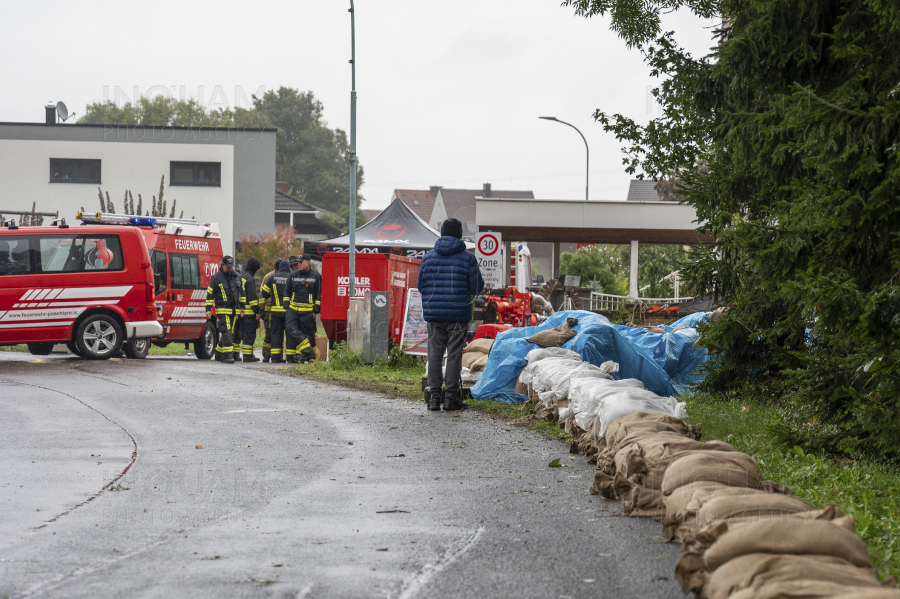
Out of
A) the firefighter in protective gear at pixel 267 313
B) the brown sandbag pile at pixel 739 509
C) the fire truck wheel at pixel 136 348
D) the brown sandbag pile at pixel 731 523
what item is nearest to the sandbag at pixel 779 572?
the brown sandbag pile at pixel 731 523

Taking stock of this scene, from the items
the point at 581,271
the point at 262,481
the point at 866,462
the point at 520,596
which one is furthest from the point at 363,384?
the point at 581,271

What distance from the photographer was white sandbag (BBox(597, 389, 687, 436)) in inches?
280

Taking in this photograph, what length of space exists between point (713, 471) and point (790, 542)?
54.7 inches

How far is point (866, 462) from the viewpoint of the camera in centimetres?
648

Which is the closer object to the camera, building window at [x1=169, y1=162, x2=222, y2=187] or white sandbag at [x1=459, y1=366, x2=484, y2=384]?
white sandbag at [x1=459, y1=366, x2=484, y2=384]

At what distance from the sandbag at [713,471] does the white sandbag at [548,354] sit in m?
5.24

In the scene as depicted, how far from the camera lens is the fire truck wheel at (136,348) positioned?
57.3 feet

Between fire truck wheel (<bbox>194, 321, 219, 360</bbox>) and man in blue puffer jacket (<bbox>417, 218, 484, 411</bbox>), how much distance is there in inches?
393

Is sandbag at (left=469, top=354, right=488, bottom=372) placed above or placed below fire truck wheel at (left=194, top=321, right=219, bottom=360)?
above

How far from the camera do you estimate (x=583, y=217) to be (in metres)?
28.9

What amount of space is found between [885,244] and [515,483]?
3.08 metres

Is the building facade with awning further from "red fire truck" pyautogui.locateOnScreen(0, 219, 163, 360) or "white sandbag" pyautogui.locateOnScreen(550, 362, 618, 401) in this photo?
"white sandbag" pyautogui.locateOnScreen(550, 362, 618, 401)

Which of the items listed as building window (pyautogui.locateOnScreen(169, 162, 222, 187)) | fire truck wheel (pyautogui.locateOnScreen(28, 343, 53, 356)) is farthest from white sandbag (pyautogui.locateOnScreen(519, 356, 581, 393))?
building window (pyautogui.locateOnScreen(169, 162, 222, 187))

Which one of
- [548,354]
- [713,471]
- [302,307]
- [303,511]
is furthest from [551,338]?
[302,307]
